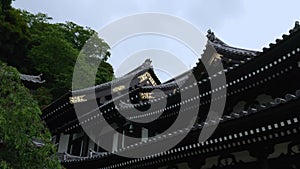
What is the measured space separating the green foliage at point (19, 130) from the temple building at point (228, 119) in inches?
109

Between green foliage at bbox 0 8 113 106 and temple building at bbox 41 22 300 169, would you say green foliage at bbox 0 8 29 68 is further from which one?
temple building at bbox 41 22 300 169

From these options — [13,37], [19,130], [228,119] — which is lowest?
[19,130]

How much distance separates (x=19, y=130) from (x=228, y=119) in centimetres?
431

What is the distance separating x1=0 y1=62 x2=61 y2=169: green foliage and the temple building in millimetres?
2761

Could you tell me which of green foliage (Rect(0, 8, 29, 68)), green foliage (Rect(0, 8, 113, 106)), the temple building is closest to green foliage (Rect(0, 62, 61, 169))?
the temple building

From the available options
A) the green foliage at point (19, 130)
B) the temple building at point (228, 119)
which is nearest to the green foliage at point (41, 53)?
the temple building at point (228, 119)

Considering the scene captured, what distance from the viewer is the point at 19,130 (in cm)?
715

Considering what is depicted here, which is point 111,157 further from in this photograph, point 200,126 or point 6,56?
point 6,56

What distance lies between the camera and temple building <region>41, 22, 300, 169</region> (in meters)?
7.09

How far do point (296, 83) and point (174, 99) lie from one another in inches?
151

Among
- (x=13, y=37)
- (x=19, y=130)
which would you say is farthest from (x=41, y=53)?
(x=19, y=130)

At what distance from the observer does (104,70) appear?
1358 inches

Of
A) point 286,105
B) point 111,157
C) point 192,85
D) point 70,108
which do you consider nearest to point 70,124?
point 70,108

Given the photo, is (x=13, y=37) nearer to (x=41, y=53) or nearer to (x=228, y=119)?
(x=41, y=53)
